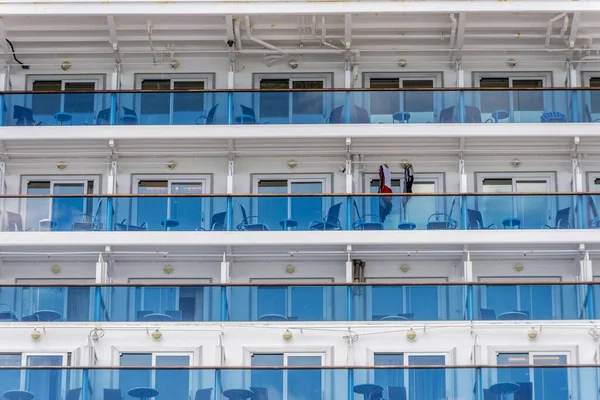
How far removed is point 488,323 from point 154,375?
5.81 m

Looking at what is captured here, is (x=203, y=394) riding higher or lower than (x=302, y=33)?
lower

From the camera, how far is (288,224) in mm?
31562

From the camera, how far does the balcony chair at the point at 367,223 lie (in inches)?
1242

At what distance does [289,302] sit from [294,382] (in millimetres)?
2358

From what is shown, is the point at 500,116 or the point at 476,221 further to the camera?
the point at 500,116

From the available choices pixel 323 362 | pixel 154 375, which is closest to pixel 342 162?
pixel 323 362

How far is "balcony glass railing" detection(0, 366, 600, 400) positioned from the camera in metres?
28.3

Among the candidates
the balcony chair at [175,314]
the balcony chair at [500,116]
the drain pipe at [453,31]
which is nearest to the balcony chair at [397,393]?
the balcony chair at [175,314]

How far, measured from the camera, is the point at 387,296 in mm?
30609

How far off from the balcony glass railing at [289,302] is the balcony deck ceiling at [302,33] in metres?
5.03

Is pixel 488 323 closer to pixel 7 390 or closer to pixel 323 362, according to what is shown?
pixel 323 362

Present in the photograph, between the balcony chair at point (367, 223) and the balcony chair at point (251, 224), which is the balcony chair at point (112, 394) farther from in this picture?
the balcony chair at point (367, 223)

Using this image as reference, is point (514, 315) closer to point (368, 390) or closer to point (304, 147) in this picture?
point (368, 390)

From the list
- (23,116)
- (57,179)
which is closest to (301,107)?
(57,179)
